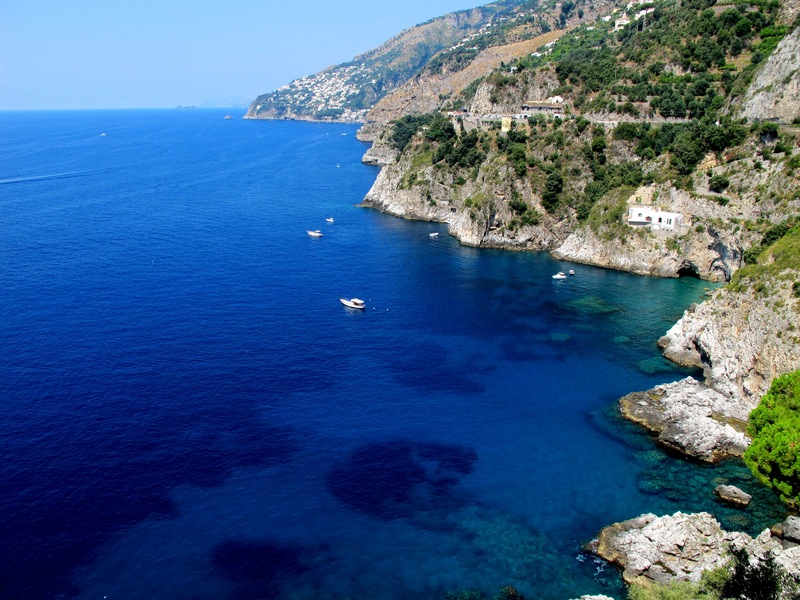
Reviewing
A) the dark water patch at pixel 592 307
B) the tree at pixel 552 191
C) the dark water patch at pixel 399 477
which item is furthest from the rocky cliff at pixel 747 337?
the tree at pixel 552 191

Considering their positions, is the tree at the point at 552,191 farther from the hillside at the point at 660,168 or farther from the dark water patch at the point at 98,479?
the dark water patch at the point at 98,479

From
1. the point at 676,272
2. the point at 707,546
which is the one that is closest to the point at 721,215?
the point at 676,272

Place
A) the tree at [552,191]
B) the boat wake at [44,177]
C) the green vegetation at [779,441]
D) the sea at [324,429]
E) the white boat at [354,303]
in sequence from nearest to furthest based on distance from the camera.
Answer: the sea at [324,429] < the green vegetation at [779,441] < the white boat at [354,303] < the tree at [552,191] < the boat wake at [44,177]

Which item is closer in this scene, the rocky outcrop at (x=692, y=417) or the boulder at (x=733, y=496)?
the boulder at (x=733, y=496)

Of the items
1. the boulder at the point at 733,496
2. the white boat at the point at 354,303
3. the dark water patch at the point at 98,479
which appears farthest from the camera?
the white boat at the point at 354,303

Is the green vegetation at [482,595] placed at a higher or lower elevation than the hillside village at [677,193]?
lower

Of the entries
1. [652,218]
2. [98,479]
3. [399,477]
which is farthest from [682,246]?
[98,479]
